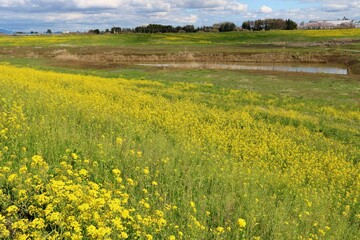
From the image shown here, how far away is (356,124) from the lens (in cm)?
1596

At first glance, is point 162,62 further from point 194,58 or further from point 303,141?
point 303,141

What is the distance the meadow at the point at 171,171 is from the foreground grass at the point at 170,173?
0.03m

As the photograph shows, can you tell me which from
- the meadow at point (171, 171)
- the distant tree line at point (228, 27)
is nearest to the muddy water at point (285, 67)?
the meadow at point (171, 171)

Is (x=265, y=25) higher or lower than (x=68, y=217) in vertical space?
higher

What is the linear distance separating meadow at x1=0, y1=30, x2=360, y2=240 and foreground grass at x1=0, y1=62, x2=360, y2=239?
3 cm

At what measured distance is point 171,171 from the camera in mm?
6574

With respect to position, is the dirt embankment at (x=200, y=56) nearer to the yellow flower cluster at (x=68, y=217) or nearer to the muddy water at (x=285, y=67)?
the muddy water at (x=285, y=67)

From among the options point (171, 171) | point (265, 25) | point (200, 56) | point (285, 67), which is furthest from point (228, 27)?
point (171, 171)

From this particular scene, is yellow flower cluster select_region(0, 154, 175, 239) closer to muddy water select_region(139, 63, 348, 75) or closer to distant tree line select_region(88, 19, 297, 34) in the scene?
muddy water select_region(139, 63, 348, 75)

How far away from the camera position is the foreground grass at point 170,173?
3.91 metres

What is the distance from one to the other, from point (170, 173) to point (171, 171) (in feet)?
0.15

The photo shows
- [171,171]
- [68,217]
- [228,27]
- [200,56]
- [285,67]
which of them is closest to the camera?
[68,217]

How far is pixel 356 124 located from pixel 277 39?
80.0 meters

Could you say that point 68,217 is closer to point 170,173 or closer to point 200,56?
point 170,173
